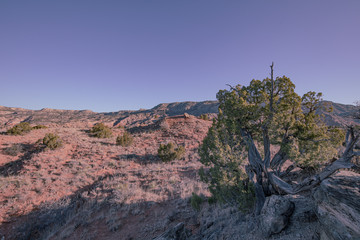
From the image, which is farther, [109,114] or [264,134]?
[109,114]

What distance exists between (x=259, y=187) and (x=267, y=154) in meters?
1.63

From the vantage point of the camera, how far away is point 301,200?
4.95 metres

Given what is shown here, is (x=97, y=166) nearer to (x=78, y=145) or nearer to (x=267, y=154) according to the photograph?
(x=78, y=145)

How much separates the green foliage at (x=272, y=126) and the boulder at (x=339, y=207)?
258 centimetres

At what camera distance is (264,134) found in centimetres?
682

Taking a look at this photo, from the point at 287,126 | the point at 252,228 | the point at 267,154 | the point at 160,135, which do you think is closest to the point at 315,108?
the point at 287,126

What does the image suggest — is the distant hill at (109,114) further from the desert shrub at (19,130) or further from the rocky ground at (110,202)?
the rocky ground at (110,202)

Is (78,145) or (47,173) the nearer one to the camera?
(47,173)

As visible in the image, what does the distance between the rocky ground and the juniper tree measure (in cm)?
118

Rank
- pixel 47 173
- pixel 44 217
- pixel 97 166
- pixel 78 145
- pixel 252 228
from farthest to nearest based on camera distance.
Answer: pixel 78 145 → pixel 97 166 → pixel 47 173 → pixel 44 217 → pixel 252 228

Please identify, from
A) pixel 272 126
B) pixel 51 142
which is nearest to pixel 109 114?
pixel 51 142

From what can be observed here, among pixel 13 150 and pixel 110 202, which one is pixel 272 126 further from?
pixel 13 150

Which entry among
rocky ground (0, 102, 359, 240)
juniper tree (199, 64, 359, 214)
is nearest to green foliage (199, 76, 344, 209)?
juniper tree (199, 64, 359, 214)

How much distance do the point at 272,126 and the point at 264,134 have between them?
0.66 m
